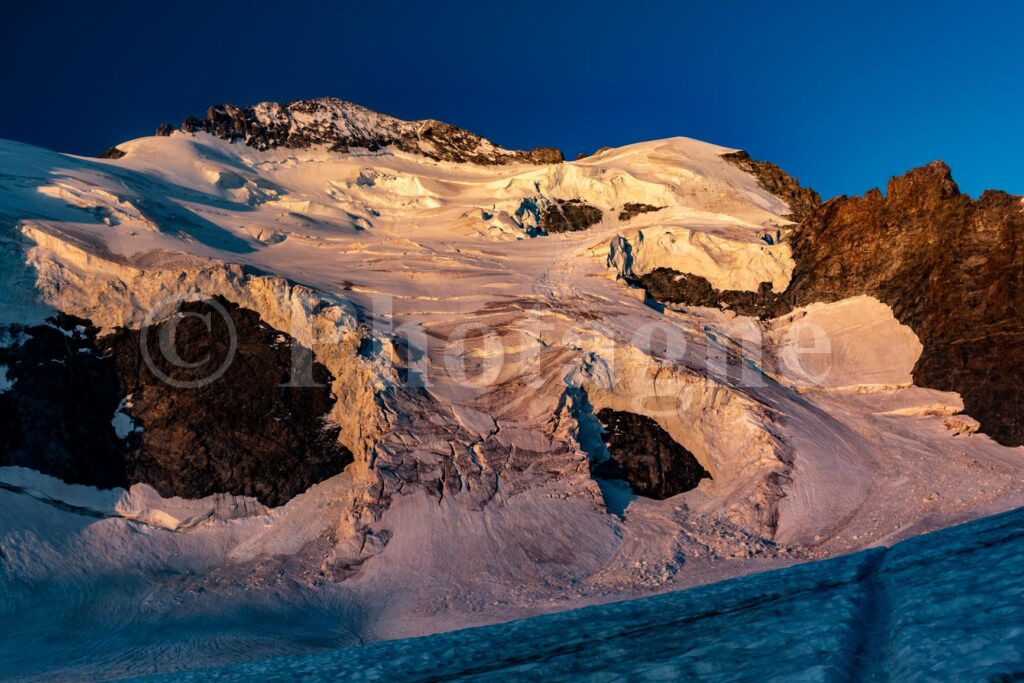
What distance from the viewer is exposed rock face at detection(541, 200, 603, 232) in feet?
148

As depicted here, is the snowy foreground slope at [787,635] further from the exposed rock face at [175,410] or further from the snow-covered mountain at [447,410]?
the exposed rock face at [175,410]

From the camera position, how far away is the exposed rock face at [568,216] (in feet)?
148

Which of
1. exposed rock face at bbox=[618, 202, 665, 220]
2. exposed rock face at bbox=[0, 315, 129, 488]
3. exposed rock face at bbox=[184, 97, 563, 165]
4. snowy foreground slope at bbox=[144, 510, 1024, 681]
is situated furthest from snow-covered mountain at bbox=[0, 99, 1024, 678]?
exposed rock face at bbox=[184, 97, 563, 165]

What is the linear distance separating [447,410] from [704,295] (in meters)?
16.5

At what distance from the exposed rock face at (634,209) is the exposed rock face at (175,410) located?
89.5 ft

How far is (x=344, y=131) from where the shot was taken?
58125mm

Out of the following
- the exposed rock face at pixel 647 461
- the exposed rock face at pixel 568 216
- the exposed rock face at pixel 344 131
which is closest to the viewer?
the exposed rock face at pixel 647 461

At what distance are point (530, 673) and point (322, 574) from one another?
12723 millimetres

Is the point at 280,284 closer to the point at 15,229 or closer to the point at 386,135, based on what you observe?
the point at 15,229

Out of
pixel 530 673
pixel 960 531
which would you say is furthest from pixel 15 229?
pixel 960 531

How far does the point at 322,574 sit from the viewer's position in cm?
1950

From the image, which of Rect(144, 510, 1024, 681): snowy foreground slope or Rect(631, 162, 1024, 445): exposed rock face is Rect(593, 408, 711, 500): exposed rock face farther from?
Rect(144, 510, 1024, 681): snowy foreground slope

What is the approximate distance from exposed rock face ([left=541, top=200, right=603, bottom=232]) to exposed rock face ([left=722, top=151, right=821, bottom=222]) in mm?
12246

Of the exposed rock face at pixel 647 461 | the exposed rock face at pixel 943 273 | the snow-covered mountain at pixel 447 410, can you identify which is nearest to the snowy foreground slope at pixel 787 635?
the snow-covered mountain at pixel 447 410
